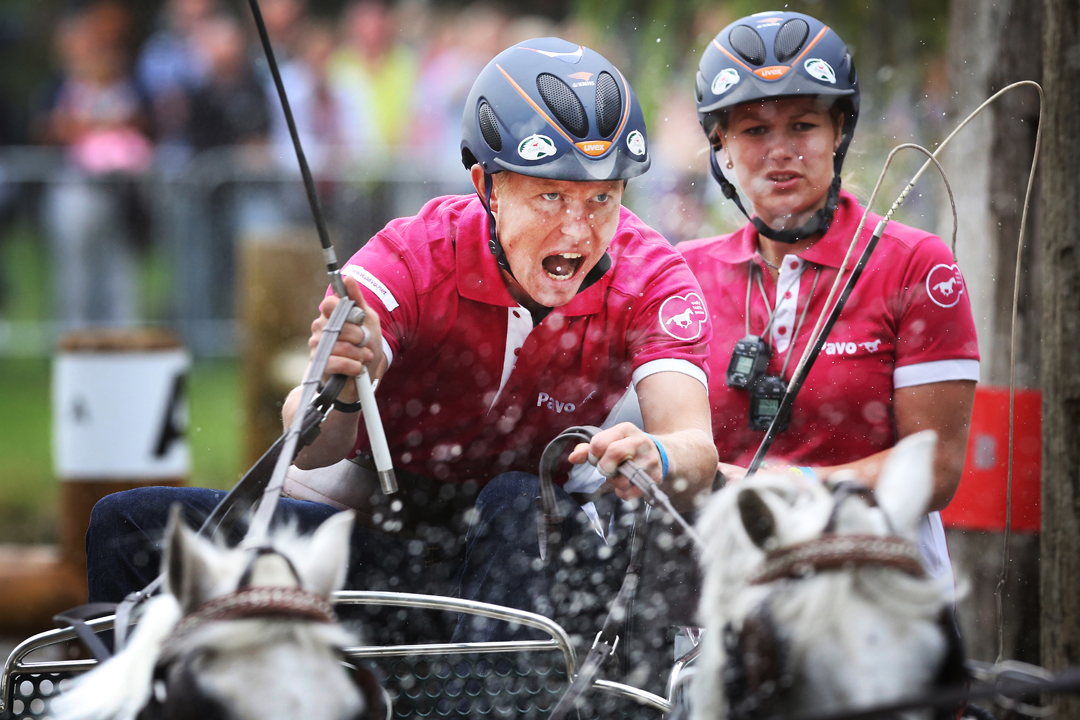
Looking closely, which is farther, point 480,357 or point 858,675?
point 480,357

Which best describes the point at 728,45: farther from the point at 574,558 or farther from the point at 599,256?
the point at 574,558

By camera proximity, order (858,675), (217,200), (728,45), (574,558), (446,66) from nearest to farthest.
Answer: (858,675) → (574,558) → (728,45) → (446,66) → (217,200)

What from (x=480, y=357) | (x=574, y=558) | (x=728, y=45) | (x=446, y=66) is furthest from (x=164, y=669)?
(x=446, y=66)

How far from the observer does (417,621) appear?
2623mm

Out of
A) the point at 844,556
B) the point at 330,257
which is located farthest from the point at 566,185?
the point at 844,556

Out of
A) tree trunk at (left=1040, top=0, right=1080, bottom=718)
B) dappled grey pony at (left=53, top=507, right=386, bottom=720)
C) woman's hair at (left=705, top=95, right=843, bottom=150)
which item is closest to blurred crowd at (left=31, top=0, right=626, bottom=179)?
woman's hair at (left=705, top=95, right=843, bottom=150)

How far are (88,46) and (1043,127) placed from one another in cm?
874

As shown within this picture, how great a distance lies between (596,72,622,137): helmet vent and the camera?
2590 mm

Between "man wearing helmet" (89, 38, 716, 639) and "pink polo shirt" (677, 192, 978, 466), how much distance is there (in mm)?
329

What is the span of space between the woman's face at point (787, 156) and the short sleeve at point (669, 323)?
416 millimetres

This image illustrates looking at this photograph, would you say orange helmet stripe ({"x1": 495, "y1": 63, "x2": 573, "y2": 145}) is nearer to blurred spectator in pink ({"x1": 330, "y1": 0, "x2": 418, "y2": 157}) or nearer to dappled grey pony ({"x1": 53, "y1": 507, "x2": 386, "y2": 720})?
dappled grey pony ({"x1": 53, "y1": 507, "x2": 386, "y2": 720})

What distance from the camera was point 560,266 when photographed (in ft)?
8.83

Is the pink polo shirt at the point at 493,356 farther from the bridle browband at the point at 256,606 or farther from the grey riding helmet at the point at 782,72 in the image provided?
the bridle browband at the point at 256,606

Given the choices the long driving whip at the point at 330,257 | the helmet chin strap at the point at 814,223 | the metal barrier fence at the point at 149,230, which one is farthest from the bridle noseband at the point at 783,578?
the metal barrier fence at the point at 149,230
